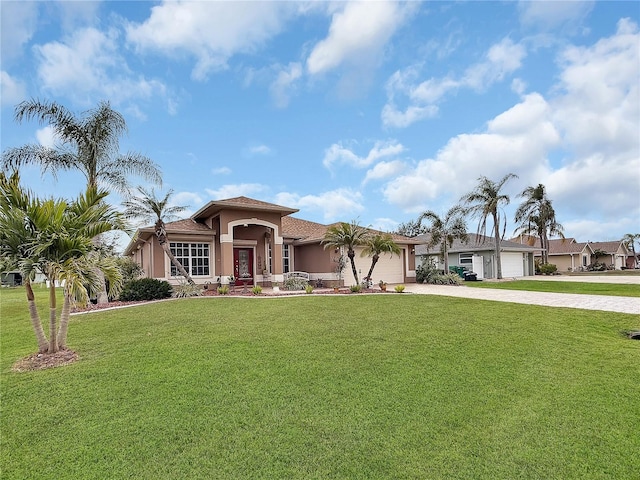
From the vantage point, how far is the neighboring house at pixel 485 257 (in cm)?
3159

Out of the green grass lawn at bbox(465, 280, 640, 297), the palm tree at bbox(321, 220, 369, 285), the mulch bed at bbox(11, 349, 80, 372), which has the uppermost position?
the palm tree at bbox(321, 220, 369, 285)

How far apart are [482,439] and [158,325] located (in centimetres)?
829

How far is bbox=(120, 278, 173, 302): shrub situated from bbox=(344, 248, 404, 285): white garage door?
11.1 metres

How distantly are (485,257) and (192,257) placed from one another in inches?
1006

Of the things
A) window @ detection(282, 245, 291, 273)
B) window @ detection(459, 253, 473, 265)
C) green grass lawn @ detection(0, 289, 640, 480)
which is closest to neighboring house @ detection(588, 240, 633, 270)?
window @ detection(459, 253, 473, 265)

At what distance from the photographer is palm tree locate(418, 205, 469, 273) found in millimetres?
25938

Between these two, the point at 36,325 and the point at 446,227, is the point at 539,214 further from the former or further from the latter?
the point at 36,325

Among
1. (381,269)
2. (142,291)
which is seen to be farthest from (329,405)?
(381,269)

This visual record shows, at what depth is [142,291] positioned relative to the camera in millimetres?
15859

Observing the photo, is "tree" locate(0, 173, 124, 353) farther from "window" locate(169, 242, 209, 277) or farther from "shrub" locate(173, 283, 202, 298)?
"window" locate(169, 242, 209, 277)

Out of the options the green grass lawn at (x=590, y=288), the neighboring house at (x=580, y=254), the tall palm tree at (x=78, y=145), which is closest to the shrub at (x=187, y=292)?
the tall palm tree at (x=78, y=145)

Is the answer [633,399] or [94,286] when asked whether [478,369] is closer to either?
[633,399]

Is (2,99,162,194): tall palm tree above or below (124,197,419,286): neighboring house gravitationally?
above

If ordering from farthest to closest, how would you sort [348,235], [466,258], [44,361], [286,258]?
[466,258]
[286,258]
[348,235]
[44,361]
